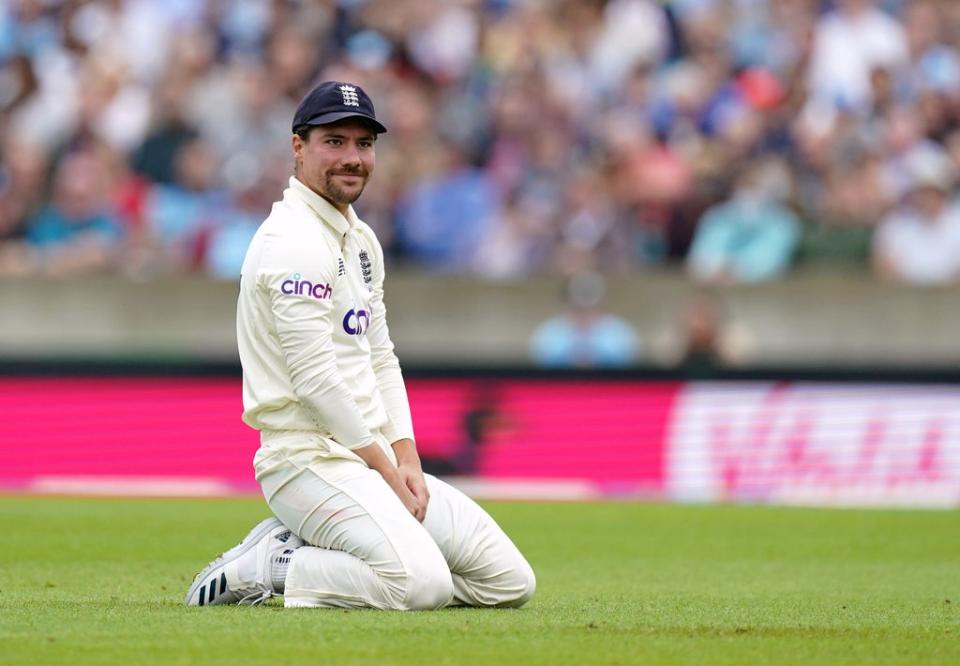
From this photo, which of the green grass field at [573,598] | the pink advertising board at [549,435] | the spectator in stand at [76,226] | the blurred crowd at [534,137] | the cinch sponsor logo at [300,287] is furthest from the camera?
the spectator in stand at [76,226]

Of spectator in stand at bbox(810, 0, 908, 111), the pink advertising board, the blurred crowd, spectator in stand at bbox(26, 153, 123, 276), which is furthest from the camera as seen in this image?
spectator in stand at bbox(810, 0, 908, 111)

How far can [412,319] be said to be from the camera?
18.0 meters

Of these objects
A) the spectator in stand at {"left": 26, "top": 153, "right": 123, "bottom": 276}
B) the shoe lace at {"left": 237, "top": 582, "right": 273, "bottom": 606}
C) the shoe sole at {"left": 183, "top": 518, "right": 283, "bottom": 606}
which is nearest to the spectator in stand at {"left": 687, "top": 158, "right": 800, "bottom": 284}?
the spectator in stand at {"left": 26, "top": 153, "right": 123, "bottom": 276}

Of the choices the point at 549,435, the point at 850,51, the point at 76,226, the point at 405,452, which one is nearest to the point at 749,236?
the point at 850,51

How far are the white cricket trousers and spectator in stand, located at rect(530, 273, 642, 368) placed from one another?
371 inches

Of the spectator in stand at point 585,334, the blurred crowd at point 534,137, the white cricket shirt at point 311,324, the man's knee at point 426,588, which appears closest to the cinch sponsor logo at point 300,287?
the white cricket shirt at point 311,324

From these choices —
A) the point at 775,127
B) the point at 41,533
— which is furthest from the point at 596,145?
the point at 41,533

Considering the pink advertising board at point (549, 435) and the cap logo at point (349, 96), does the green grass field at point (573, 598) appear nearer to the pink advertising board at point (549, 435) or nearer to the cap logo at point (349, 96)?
the pink advertising board at point (549, 435)

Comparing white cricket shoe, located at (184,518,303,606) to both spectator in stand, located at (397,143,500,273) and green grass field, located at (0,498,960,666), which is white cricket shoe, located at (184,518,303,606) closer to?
green grass field, located at (0,498,960,666)

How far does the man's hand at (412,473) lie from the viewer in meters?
7.54

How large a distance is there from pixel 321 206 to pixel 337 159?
0.20 metres

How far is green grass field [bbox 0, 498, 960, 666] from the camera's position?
623cm

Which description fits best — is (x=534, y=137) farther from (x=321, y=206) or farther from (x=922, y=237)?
(x=321, y=206)

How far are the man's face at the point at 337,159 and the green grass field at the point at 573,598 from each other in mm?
1703
